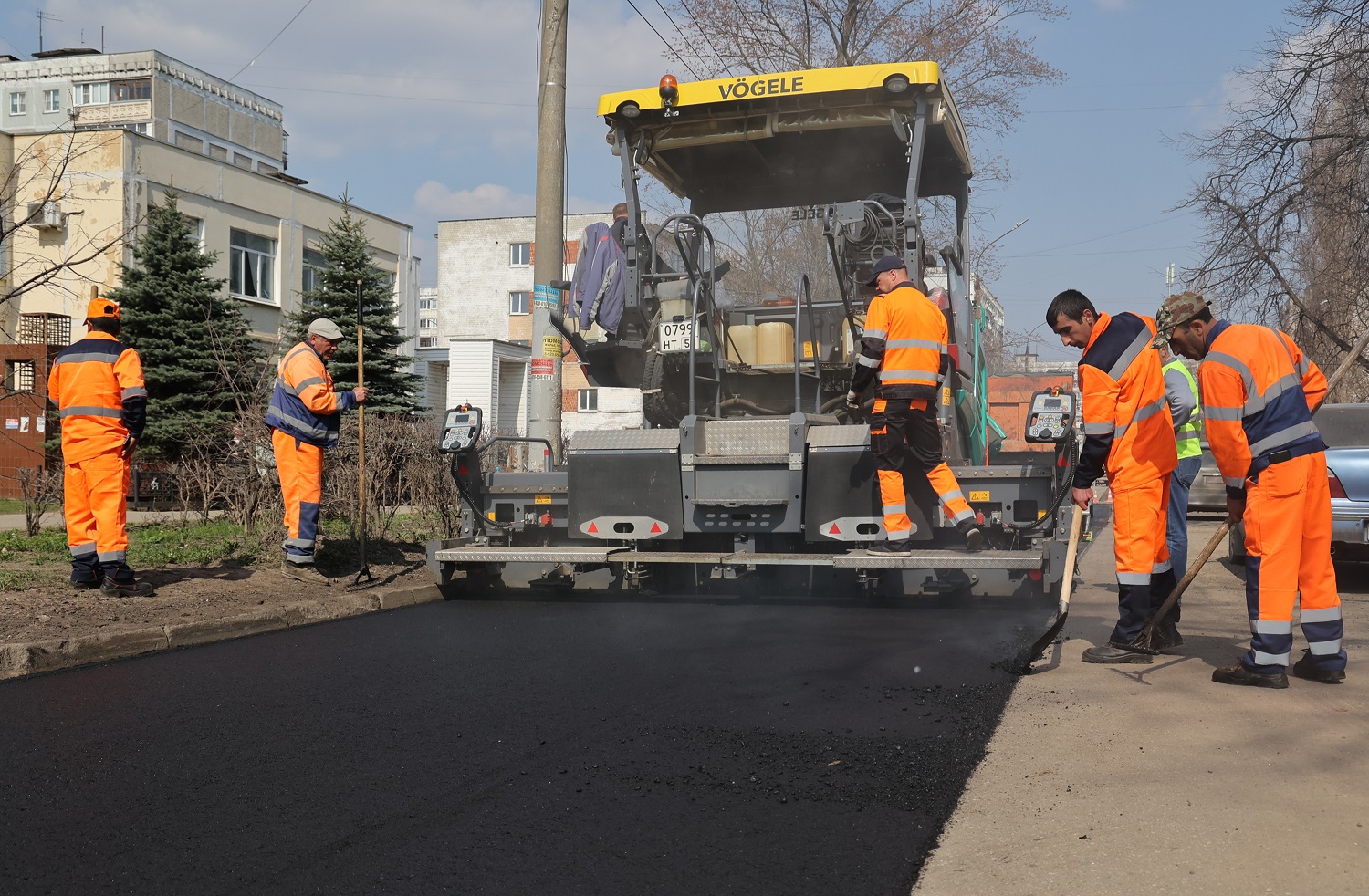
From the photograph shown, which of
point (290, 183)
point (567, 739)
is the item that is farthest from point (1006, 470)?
point (290, 183)

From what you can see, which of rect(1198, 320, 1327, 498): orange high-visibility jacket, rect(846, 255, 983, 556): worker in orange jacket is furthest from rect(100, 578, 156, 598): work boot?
rect(1198, 320, 1327, 498): orange high-visibility jacket

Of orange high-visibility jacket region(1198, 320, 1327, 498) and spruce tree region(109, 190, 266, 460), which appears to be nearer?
orange high-visibility jacket region(1198, 320, 1327, 498)

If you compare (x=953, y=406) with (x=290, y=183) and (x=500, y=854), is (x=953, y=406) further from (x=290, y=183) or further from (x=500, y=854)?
(x=290, y=183)

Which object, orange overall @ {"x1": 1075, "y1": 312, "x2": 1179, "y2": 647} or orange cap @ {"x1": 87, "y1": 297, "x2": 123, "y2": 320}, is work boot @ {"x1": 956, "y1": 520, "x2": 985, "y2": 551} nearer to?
orange overall @ {"x1": 1075, "y1": 312, "x2": 1179, "y2": 647}

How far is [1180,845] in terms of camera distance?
315 cm

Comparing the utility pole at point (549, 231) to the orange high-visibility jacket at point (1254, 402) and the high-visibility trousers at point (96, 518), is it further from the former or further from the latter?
the orange high-visibility jacket at point (1254, 402)

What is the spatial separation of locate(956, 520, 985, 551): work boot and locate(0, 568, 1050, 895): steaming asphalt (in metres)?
0.63

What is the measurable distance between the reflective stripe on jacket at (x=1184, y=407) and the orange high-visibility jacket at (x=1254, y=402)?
1.37 meters

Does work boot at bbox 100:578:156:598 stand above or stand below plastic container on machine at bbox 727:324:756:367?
below

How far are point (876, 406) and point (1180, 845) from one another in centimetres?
444

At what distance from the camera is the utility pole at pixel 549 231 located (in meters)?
10.6

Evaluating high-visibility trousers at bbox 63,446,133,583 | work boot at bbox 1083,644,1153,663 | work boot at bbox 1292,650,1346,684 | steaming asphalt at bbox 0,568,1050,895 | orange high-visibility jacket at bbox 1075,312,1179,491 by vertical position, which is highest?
orange high-visibility jacket at bbox 1075,312,1179,491

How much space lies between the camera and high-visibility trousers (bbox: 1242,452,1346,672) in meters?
5.13

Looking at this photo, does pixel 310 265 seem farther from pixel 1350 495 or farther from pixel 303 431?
pixel 1350 495
